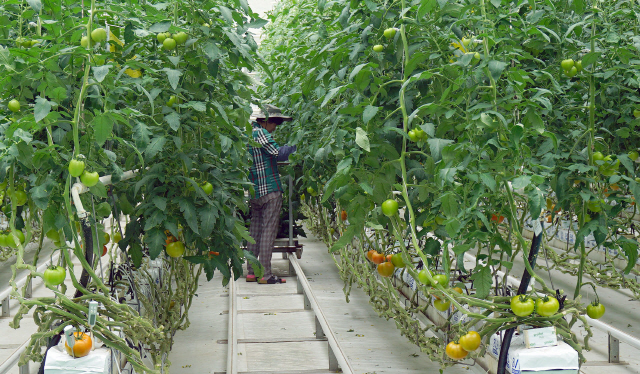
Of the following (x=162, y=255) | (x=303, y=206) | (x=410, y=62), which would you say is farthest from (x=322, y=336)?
(x=303, y=206)

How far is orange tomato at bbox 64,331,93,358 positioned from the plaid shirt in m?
3.03

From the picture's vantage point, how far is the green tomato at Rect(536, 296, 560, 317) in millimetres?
1660

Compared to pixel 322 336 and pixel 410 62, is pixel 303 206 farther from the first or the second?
pixel 410 62

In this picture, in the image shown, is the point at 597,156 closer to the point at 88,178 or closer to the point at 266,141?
the point at 88,178

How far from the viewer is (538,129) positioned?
1.64 meters

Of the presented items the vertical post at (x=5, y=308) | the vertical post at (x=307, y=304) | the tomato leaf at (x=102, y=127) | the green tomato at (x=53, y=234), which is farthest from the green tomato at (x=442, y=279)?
the vertical post at (x=5, y=308)

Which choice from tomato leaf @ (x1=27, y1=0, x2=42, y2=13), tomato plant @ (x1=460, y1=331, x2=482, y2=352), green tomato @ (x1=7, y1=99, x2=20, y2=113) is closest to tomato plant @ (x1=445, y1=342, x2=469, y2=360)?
tomato plant @ (x1=460, y1=331, x2=482, y2=352)

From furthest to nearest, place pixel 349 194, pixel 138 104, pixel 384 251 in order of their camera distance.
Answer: pixel 384 251 → pixel 138 104 → pixel 349 194

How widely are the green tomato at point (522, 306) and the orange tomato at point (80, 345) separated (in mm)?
1208

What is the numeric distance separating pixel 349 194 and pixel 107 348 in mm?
963

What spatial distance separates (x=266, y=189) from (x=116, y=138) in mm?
3182

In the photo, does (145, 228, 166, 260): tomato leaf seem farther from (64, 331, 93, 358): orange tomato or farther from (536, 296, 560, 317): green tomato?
(536, 296, 560, 317): green tomato

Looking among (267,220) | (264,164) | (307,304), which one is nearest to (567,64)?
(307,304)

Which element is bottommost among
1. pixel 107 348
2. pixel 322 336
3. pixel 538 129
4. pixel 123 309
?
pixel 322 336
